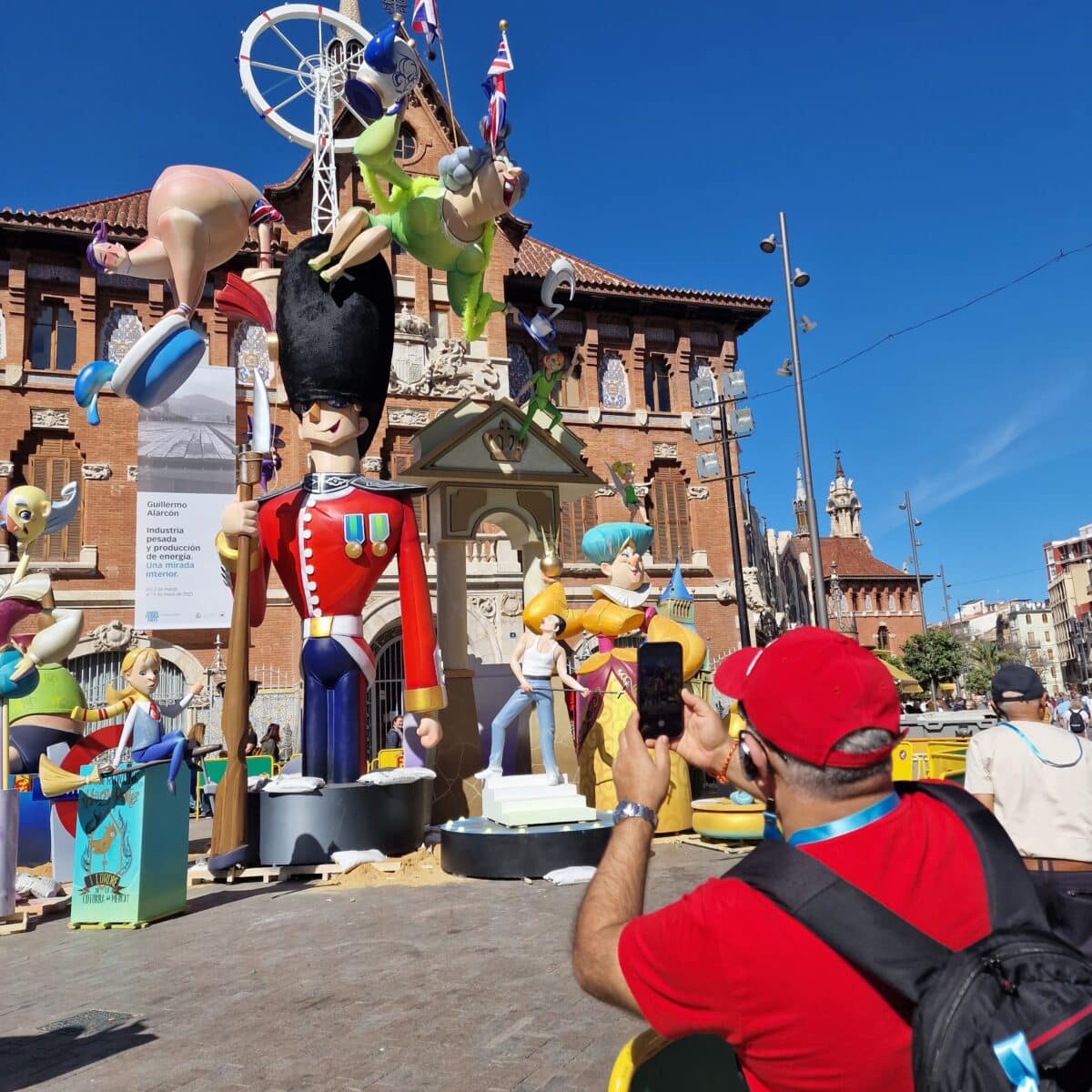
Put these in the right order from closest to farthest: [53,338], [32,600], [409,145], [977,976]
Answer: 1. [977,976]
2. [32,600]
3. [53,338]
4. [409,145]

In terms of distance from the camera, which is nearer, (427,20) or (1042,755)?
(1042,755)

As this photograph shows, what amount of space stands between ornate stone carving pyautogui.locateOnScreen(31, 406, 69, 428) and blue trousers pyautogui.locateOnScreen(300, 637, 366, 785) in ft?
45.2

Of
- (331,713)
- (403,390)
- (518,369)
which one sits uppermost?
(518,369)

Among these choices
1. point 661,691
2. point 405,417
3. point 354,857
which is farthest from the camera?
point 405,417

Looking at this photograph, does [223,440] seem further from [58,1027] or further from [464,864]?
[58,1027]

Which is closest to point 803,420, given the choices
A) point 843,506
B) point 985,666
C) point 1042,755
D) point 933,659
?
point 1042,755

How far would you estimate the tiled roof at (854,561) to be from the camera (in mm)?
52312

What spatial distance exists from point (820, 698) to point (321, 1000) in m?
3.17

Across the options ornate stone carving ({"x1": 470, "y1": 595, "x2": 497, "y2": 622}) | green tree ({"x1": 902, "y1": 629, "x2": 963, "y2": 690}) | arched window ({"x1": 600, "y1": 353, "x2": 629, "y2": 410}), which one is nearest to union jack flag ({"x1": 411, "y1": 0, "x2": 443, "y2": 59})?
ornate stone carving ({"x1": 470, "y1": 595, "x2": 497, "y2": 622})

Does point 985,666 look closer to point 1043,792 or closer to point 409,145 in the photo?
point 409,145

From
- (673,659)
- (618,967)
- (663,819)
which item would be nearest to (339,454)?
(663,819)

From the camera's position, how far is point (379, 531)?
705cm

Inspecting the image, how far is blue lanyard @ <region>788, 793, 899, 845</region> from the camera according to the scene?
1.43 meters

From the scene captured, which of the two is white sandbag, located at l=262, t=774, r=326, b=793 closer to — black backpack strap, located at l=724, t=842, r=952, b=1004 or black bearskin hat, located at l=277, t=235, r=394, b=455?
black bearskin hat, located at l=277, t=235, r=394, b=455
